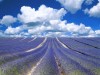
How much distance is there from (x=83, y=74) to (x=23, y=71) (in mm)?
1823

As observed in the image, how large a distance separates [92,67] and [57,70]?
1257 millimetres

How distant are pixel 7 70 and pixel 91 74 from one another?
2446 millimetres

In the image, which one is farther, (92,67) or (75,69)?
(92,67)

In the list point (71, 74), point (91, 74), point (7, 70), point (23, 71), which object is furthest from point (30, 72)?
point (91, 74)

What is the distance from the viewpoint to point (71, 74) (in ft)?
21.0

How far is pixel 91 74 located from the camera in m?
6.59

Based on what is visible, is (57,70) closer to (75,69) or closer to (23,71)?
(75,69)

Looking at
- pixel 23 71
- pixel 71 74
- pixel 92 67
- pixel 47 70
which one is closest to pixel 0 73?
pixel 23 71

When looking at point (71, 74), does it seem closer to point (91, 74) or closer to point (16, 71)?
point (91, 74)

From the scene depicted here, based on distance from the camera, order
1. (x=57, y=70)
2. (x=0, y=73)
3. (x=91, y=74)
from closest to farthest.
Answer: (x=0, y=73)
(x=91, y=74)
(x=57, y=70)

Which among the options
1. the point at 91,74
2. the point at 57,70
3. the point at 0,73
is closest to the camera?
the point at 0,73

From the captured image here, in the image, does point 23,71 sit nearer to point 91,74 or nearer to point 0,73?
point 0,73

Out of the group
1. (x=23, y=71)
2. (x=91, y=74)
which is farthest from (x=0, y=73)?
(x=91, y=74)

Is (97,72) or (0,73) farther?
(97,72)
